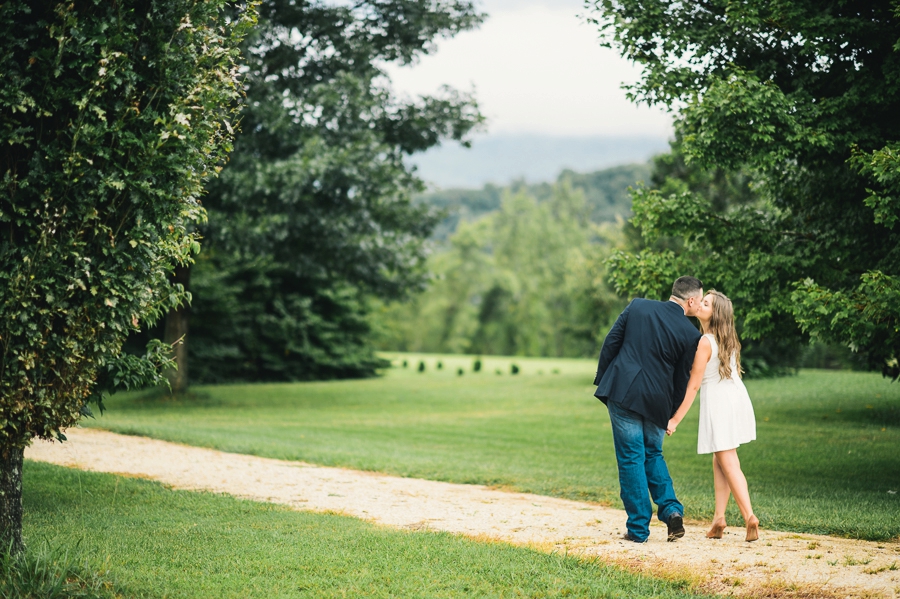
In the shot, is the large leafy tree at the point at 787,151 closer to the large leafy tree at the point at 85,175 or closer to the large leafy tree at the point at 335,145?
the large leafy tree at the point at 85,175

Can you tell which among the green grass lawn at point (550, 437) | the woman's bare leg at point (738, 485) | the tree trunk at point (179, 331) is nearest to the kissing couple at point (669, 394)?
the woman's bare leg at point (738, 485)

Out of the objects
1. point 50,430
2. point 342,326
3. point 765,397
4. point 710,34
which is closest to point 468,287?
point 342,326

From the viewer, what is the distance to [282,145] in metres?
18.5

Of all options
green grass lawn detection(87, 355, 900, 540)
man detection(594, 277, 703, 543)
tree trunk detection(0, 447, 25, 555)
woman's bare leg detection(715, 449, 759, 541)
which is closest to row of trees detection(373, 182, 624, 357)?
green grass lawn detection(87, 355, 900, 540)

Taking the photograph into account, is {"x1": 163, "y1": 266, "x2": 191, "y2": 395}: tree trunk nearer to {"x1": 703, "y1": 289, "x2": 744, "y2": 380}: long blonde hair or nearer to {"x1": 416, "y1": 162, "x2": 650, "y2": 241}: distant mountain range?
{"x1": 703, "y1": 289, "x2": 744, "y2": 380}: long blonde hair

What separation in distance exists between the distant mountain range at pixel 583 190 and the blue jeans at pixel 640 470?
302 ft

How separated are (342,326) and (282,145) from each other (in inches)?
582

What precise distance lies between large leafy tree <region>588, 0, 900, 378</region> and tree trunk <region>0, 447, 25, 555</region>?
7.42 m

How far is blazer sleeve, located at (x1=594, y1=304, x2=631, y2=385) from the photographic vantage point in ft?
22.7

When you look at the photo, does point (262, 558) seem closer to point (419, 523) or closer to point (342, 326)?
point (419, 523)

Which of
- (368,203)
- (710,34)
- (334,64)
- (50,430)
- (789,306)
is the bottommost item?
(50,430)

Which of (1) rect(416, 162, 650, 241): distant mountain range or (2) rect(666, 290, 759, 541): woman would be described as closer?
(2) rect(666, 290, 759, 541): woman

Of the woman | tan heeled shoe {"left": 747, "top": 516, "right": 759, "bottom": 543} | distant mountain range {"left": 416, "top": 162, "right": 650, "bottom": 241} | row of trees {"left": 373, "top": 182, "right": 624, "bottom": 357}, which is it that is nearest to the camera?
tan heeled shoe {"left": 747, "top": 516, "right": 759, "bottom": 543}

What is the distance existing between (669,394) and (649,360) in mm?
346
